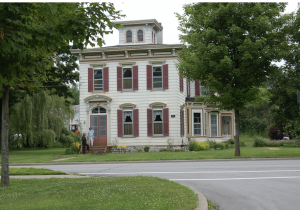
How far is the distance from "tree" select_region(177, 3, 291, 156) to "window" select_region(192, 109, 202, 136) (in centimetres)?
1024

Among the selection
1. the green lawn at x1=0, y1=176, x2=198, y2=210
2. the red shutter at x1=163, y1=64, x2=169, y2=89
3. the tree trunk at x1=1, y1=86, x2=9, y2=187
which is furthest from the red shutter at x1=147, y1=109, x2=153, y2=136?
the tree trunk at x1=1, y1=86, x2=9, y2=187

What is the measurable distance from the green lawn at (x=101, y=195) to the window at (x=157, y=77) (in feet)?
58.1

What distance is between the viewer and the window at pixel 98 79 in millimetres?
28672

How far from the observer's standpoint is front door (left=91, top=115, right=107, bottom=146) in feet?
93.5

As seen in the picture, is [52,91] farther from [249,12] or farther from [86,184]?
[86,184]

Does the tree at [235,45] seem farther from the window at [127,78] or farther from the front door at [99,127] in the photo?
the front door at [99,127]

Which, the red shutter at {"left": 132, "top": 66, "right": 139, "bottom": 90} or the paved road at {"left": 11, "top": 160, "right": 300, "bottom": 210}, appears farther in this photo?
the red shutter at {"left": 132, "top": 66, "right": 139, "bottom": 90}

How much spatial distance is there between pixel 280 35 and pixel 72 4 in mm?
15201

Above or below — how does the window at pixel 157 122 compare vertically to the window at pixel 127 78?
below

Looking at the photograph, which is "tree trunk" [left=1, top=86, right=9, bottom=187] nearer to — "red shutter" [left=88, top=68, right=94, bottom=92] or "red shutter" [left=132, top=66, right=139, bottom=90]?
"red shutter" [left=132, top=66, right=139, bottom=90]

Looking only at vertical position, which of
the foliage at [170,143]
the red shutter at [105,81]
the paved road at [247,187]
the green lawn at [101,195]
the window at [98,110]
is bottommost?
the paved road at [247,187]

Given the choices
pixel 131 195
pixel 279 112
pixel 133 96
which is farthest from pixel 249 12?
pixel 131 195

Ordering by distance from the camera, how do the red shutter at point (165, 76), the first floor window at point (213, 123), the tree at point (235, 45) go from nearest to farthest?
1. the tree at point (235, 45)
2. the red shutter at point (165, 76)
3. the first floor window at point (213, 123)

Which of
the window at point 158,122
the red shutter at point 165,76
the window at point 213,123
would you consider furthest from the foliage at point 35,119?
the window at point 213,123
